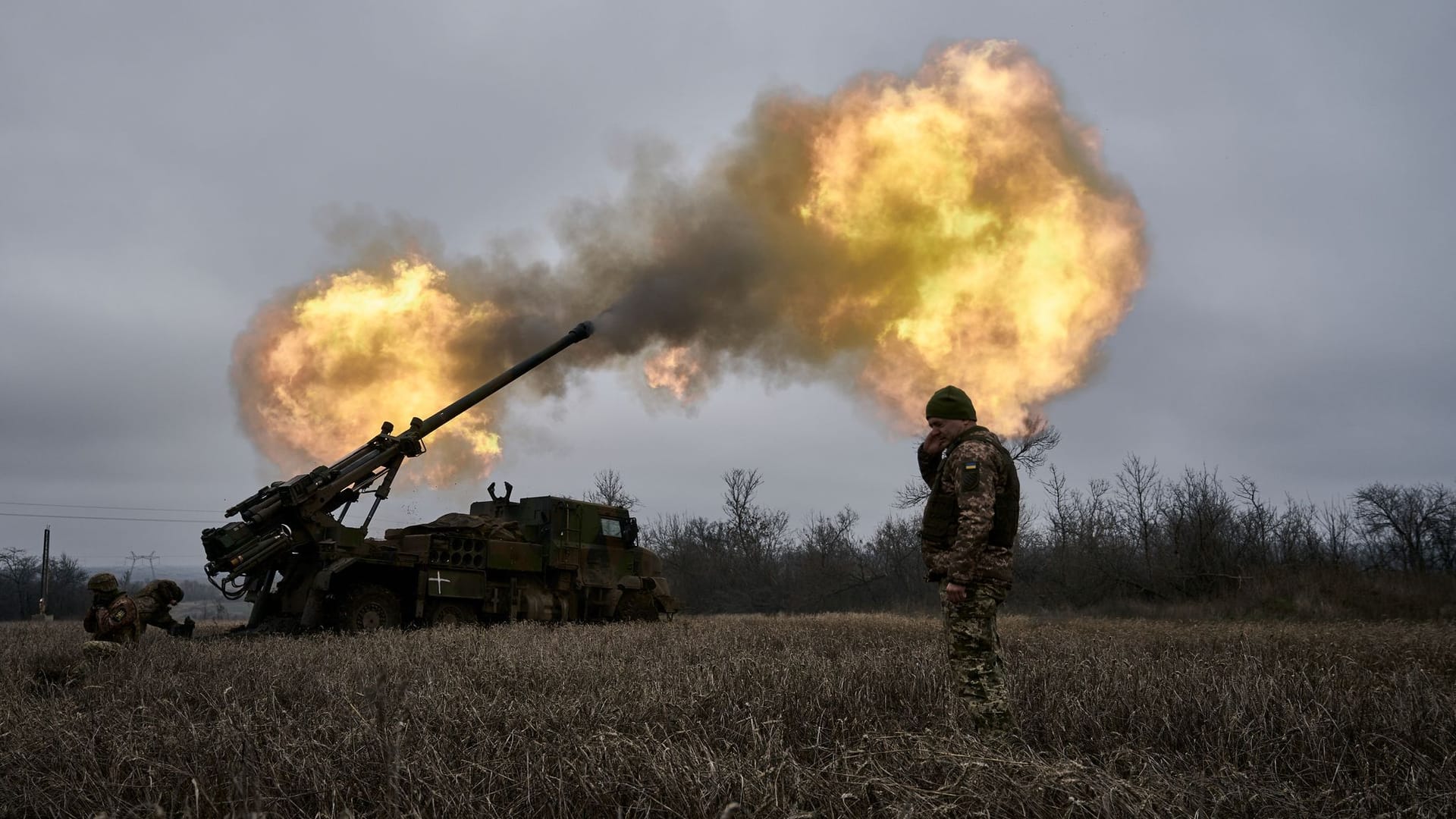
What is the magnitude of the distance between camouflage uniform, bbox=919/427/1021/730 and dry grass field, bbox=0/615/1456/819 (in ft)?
0.70

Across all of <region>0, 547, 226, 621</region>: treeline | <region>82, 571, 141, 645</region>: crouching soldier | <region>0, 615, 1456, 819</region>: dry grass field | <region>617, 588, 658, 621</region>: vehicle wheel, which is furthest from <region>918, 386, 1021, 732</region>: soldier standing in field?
<region>0, 547, 226, 621</region>: treeline

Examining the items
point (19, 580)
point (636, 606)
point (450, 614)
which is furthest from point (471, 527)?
point (19, 580)

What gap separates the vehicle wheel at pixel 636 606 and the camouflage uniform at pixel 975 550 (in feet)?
39.8

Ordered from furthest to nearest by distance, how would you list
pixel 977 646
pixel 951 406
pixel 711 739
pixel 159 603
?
pixel 159 603 < pixel 951 406 < pixel 977 646 < pixel 711 739

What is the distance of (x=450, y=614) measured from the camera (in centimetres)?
1337

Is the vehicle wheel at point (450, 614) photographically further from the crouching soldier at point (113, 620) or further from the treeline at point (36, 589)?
the treeline at point (36, 589)

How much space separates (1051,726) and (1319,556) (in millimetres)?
25303

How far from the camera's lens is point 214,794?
10.2 ft

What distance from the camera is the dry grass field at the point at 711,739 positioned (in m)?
2.75

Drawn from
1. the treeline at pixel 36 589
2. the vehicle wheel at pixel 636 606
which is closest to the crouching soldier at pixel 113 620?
the vehicle wheel at pixel 636 606

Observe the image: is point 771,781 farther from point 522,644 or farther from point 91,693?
point 522,644

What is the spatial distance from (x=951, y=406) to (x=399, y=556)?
1029 cm

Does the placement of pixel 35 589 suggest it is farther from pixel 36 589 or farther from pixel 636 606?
pixel 636 606

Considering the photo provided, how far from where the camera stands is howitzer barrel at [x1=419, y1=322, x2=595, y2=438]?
1422 centimetres
